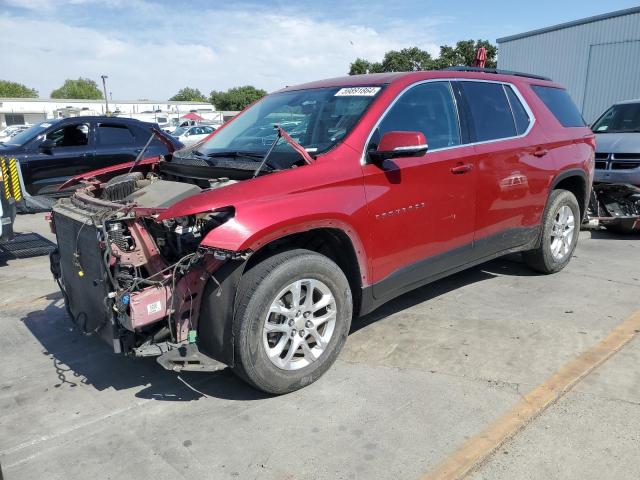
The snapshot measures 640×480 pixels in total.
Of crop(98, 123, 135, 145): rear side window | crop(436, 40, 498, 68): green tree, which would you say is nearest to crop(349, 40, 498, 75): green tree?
crop(436, 40, 498, 68): green tree

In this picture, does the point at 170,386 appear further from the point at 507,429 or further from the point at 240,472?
the point at 507,429

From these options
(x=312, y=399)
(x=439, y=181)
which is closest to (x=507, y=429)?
(x=312, y=399)

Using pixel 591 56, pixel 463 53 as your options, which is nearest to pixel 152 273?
pixel 591 56

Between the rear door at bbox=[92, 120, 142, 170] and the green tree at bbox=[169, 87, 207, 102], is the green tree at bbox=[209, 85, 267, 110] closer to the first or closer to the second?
the green tree at bbox=[169, 87, 207, 102]

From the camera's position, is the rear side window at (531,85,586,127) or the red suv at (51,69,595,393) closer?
the red suv at (51,69,595,393)

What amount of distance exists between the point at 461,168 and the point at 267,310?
1952mm

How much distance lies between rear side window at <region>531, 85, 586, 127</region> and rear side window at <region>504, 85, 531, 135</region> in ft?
1.36

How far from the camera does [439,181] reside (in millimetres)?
3912

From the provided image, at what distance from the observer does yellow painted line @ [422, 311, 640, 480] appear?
258cm

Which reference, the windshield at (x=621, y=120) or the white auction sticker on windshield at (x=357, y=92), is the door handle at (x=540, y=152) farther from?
the windshield at (x=621, y=120)

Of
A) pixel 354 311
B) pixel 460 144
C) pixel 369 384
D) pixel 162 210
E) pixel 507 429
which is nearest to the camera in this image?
pixel 507 429

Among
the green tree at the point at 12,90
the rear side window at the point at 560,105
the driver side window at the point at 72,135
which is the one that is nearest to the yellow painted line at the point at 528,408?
the rear side window at the point at 560,105

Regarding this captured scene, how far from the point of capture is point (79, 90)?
122m

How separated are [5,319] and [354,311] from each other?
3.12 m
